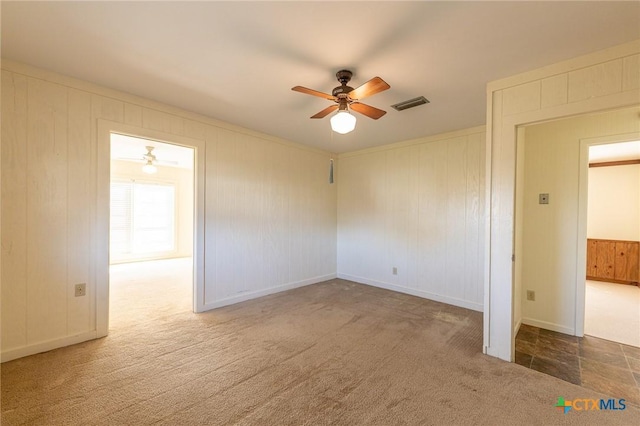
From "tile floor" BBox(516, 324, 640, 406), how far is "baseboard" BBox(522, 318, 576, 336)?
6cm

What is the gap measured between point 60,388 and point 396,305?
3.52m

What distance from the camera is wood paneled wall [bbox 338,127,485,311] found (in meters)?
3.77

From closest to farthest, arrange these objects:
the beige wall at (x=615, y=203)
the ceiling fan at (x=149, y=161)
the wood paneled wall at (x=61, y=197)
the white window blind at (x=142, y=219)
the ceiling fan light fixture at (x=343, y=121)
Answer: the ceiling fan light fixture at (x=343, y=121), the wood paneled wall at (x=61, y=197), the beige wall at (x=615, y=203), the ceiling fan at (x=149, y=161), the white window blind at (x=142, y=219)

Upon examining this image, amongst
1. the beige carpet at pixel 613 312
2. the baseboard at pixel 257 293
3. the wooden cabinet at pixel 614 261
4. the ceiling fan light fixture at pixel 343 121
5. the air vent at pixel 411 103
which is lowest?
the beige carpet at pixel 613 312

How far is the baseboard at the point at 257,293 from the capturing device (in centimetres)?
360

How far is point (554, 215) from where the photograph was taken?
3.12 metres

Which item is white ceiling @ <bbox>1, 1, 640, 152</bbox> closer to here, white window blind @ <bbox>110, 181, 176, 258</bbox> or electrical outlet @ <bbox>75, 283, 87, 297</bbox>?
electrical outlet @ <bbox>75, 283, 87, 297</bbox>

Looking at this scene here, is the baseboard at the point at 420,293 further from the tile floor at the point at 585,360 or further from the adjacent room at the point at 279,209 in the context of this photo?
the tile floor at the point at 585,360

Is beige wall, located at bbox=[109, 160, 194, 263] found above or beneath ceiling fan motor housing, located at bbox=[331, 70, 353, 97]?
beneath

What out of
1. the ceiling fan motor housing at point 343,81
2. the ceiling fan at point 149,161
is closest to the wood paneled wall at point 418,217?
the ceiling fan motor housing at point 343,81

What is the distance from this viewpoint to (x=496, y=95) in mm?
2443

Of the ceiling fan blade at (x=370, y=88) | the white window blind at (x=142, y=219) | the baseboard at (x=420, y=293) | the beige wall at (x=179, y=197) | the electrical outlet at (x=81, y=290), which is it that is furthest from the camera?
the beige wall at (x=179, y=197)

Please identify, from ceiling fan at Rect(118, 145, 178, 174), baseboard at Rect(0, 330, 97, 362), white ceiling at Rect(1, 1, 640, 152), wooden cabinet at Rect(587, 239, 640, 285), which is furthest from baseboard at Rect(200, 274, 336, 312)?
wooden cabinet at Rect(587, 239, 640, 285)

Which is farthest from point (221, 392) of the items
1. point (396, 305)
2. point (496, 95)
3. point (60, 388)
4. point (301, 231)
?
point (496, 95)
